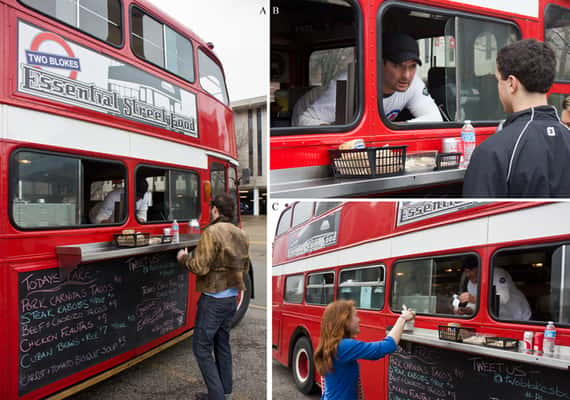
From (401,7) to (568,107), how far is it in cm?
154

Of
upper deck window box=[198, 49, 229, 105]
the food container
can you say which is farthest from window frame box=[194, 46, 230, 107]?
the food container

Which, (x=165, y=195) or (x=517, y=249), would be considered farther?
(x=165, y=195)

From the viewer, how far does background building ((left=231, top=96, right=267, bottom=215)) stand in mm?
3864

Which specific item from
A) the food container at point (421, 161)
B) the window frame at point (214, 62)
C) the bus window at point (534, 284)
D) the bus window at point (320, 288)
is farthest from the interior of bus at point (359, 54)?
the window frame at point (214, 62)

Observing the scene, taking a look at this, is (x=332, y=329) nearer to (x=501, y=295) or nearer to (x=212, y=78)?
(x=501, y=295)

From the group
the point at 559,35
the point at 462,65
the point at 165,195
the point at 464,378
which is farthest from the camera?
the point at 165,195

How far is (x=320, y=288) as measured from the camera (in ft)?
8.14

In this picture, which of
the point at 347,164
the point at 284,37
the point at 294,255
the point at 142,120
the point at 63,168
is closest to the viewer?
the point at 347,164

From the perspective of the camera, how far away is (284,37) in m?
2.80

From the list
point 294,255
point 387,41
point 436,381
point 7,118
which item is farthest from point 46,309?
point 387,41

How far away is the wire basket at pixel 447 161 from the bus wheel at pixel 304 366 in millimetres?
1132

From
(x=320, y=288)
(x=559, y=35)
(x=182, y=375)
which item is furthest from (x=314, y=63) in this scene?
(x=182, y=375)

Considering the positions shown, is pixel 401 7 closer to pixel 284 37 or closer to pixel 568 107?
pixel 284 37

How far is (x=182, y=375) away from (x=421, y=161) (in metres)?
2.77
